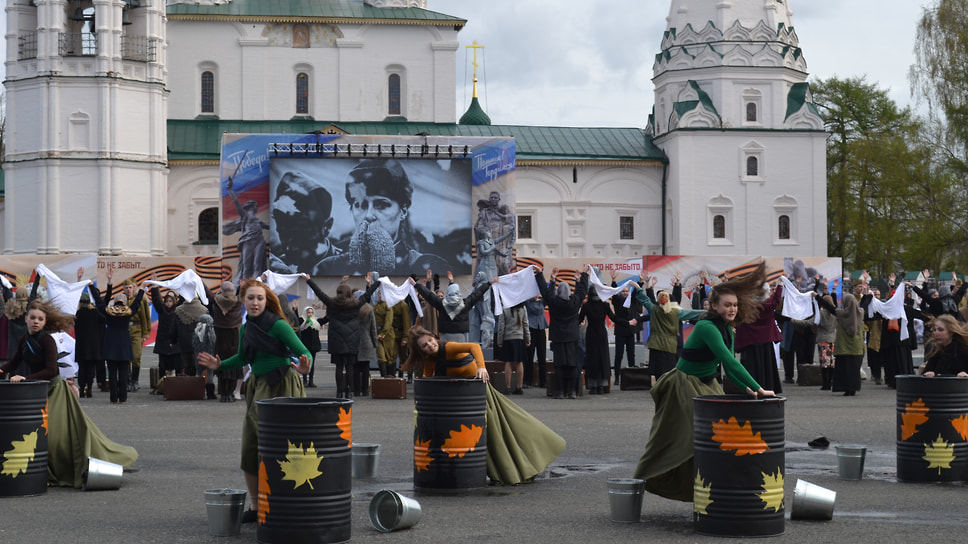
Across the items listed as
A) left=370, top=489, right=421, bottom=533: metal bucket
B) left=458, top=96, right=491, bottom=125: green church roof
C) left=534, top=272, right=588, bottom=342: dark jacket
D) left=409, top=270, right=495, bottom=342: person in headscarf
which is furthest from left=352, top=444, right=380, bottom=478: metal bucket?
left=458, top=96, right=491, bottom=125: green church roof

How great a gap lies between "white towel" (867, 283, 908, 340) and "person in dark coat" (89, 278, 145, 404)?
41.5 ft

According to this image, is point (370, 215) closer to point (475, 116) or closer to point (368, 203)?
point (368, 203)

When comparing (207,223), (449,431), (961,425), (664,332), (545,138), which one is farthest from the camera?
(545,138)

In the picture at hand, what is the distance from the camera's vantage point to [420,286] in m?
17.8

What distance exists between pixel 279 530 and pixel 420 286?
938 cm

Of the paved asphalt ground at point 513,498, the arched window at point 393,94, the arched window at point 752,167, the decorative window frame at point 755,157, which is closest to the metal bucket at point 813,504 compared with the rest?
the paved asphalt ground at point 513,498

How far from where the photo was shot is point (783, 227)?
204ft

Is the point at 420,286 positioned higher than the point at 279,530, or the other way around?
the point at 420,286

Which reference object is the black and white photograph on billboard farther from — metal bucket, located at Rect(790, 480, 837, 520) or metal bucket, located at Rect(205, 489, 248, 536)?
metal bucket, located at Rect(205, 489, 248, 536)

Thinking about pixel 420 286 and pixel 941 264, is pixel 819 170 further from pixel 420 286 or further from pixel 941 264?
pixel 420 286

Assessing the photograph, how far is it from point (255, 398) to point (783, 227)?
5522 cm

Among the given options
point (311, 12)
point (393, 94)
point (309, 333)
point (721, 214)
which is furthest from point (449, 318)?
point (311, 12)

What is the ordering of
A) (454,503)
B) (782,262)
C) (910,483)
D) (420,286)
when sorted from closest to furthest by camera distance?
(454,503) → (910,483) → (420,286) → (782,262)

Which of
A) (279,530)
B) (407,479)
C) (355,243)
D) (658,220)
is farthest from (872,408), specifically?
(658,220)
